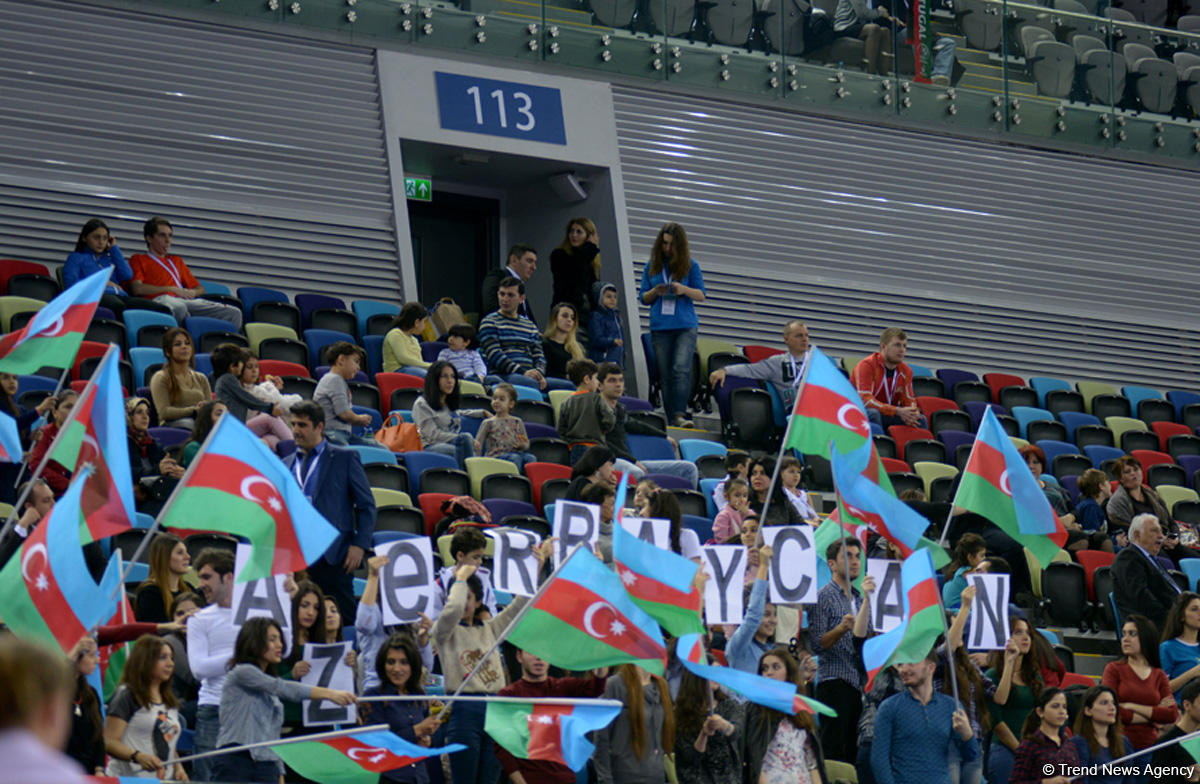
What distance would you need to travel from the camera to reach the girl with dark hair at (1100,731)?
28.2ft

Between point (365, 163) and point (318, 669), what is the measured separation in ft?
26.9

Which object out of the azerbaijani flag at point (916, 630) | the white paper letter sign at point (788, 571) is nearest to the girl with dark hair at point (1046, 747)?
the azerbaijani flag at point (916, 630)

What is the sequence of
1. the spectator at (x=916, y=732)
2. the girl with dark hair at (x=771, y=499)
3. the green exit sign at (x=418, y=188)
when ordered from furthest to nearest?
1. the green exit sign at (x=418, y=188)
2. the girl with dark hair at (x=771, y=499)
3. the spectator at (x=916, y=732)

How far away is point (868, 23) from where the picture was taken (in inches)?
660

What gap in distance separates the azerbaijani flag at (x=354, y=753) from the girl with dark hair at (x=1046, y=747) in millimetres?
3072

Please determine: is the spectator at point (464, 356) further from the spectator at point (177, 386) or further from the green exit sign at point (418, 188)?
the green exit sign at point (418, 188)

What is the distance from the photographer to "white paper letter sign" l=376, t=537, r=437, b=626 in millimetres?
7484

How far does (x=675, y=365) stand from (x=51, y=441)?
5962mm

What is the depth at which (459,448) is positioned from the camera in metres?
10.7

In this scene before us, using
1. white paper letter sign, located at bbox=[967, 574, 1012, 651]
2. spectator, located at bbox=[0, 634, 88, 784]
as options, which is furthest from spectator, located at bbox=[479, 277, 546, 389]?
spectator, located at bbox=[0, 634, 88, 784]

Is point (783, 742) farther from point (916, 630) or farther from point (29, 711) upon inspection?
point (29, 711)

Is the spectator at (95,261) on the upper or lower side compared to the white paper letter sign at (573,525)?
upper

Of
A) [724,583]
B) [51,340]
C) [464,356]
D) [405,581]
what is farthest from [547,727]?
[464,356]

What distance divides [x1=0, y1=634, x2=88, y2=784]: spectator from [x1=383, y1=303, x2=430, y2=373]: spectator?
9804mm
